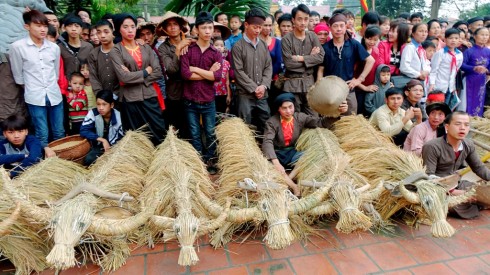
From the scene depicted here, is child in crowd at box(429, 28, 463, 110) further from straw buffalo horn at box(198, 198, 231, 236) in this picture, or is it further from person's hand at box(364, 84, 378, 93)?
straw buffalo horn at box(198, 198, 231, 236)

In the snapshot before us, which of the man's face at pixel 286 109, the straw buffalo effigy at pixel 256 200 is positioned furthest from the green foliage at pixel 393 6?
the straw buffalo effigy at pixel 256 200

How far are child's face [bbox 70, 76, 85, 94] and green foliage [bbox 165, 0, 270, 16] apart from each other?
2986 millimetres

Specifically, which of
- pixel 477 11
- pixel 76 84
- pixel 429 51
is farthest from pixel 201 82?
pixel 477 11

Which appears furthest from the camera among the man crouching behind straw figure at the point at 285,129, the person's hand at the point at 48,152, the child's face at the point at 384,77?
the child's face at the point at 384,77

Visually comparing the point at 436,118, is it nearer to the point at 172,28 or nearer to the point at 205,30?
the point at 205,30

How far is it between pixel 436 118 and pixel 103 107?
336 cm

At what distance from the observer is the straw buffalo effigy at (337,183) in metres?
2.32

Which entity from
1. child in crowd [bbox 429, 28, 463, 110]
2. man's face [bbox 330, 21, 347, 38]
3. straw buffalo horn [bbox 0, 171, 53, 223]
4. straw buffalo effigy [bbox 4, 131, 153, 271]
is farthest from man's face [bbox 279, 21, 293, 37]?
straw buffalo horn [bbox 0, 171, 53, 223]

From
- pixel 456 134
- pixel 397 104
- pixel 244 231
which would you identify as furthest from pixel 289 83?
pixel 244 231

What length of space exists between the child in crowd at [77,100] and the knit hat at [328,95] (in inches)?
102

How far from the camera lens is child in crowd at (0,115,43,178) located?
320 cm

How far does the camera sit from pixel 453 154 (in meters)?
3.01

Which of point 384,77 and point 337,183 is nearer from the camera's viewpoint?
→ point 337,183

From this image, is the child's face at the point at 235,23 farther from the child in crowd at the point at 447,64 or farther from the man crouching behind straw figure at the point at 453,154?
the man crouching behind straw figure at the point at 453,154
